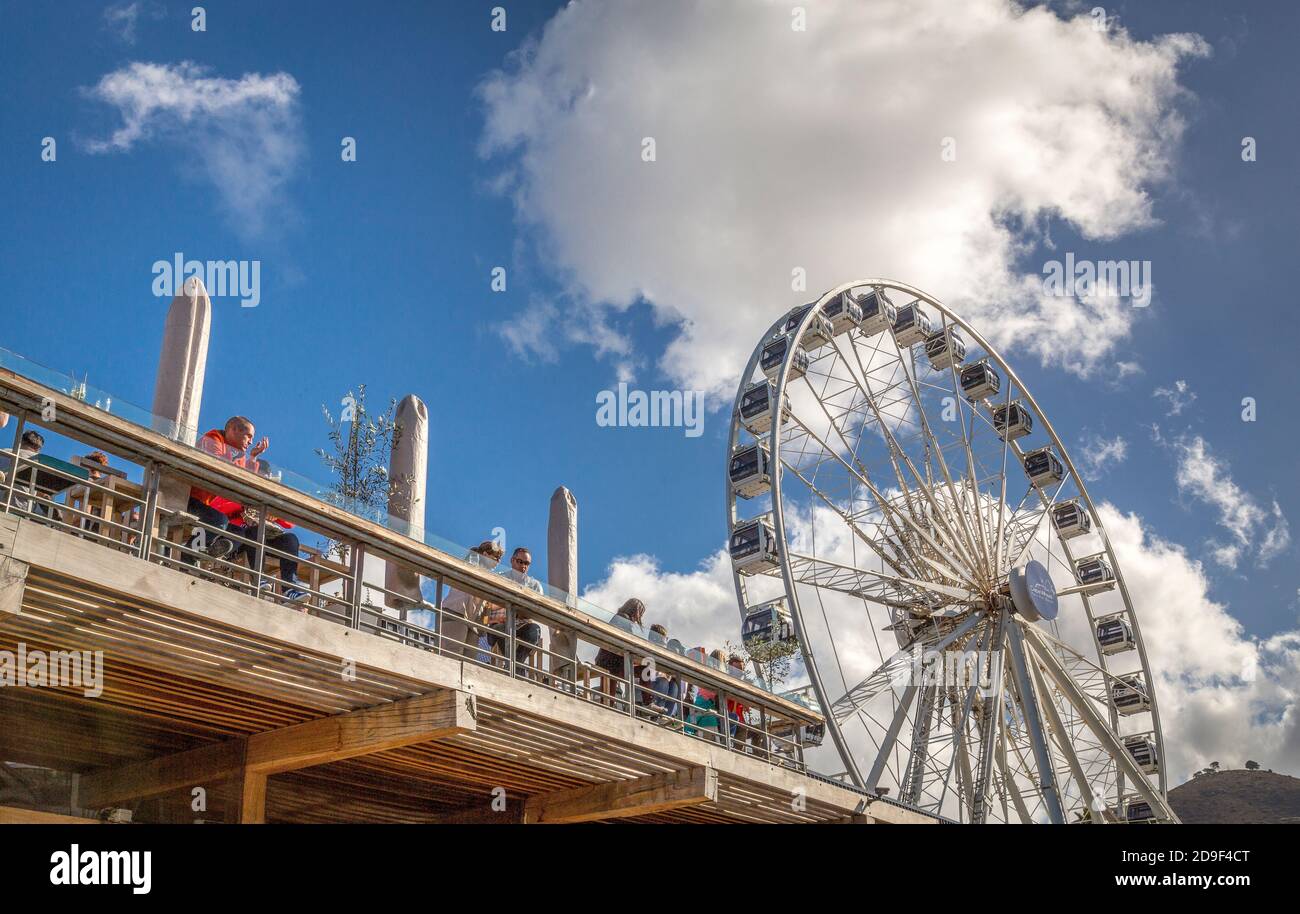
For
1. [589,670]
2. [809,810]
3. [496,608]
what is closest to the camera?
[496,608]

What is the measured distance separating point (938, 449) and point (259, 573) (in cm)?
2292

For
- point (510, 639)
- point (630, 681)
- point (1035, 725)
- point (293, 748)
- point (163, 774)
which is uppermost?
point (510, 639)

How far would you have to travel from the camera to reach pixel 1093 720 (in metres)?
29.9

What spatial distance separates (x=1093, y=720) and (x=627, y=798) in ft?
61.3

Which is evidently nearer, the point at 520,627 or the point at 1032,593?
the point at 520,627

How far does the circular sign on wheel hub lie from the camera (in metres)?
27.7

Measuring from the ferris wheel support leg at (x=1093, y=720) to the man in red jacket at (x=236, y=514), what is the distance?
849 inches

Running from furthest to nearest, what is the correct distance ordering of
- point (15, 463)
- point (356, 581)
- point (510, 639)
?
1. point (510, 639)
2. point (356, 581)
3. point (15, 463)

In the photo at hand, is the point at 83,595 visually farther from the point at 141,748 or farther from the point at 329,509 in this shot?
the point at 141,748

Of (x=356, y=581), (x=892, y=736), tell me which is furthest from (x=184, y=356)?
(x=892, y=736)

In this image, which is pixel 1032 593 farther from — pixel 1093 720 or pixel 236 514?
pixel 236 514

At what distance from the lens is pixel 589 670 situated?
14680mm

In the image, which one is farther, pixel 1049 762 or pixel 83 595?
pixel 1049 762
